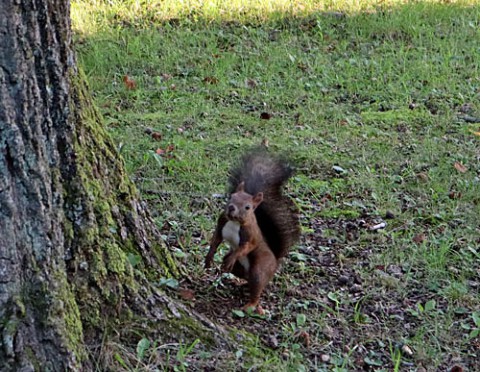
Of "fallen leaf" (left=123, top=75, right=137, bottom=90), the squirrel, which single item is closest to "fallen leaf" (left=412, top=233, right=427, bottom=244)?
the squirrel

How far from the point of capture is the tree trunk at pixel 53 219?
2.52 m

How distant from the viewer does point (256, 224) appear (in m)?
3.56

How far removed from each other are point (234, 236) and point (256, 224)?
115mm

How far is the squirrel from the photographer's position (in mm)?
3465

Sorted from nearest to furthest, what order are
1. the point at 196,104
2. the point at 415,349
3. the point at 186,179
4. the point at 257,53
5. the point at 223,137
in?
the point at 415,349, the point at 186,179, the point at 223,137, the point at 196,104, the point at 257,53

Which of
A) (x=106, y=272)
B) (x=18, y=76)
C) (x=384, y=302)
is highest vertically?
(x=18, y=76)

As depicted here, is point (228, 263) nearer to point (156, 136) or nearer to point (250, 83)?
point (156, 136)

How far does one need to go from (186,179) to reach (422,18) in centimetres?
409

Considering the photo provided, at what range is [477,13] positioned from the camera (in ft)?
27.2

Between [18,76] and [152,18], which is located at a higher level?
[18,76]

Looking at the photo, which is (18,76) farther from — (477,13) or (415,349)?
(477,13)

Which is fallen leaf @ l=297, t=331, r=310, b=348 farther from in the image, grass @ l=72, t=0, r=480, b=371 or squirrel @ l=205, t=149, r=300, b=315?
squirrel @ l=205, t=149, r=300, b=315

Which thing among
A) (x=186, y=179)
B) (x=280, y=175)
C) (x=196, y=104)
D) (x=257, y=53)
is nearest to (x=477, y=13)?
(x=257, y=53)

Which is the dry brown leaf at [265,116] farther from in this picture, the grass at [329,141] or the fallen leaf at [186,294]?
the fallen leaf at [186,294]
